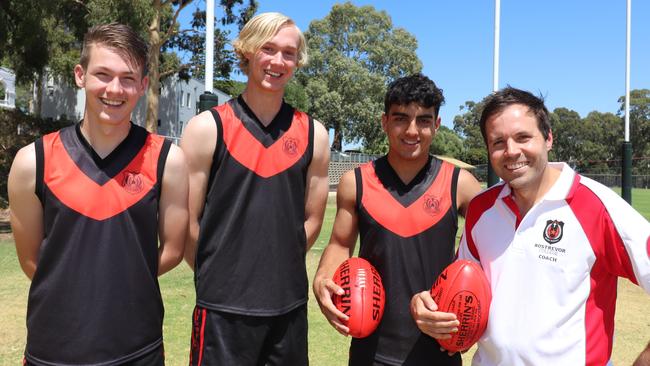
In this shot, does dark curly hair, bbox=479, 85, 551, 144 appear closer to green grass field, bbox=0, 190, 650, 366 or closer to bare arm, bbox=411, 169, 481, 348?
bare arm, bbox=411, 169, 481, 348

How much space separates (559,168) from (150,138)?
6.18 ft

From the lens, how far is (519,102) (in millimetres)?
2447

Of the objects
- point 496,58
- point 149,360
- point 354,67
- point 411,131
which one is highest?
point 354,67

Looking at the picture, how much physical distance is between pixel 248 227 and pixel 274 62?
87 cm

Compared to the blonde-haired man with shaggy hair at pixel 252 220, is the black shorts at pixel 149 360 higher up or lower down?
lower down

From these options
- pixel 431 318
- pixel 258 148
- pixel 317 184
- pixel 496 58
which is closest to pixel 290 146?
pixel 258 148

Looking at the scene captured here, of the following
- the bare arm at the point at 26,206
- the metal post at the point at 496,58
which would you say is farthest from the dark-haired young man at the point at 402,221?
the metal post at the point at 496,58

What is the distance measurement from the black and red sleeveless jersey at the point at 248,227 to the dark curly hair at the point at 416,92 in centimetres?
69

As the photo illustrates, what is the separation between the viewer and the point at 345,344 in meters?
5.12

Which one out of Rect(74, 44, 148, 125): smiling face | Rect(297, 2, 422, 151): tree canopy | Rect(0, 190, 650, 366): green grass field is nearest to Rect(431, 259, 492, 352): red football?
Rect(74, 44, 148, 125): smiling face

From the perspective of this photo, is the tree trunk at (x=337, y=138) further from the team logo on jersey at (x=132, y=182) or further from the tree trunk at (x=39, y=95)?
the team logo on jersey at (x=132, y=182)

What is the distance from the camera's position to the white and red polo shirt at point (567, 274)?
2.24 metres

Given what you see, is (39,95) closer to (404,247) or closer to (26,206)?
(26,206)

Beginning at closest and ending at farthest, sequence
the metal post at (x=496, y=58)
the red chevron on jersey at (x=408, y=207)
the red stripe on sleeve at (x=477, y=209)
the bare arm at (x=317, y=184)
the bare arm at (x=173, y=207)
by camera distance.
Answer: the bare arm at (x=173, y=207)
the red stripe on sleeve at (x=477, y=209)
the red chevron on jersey at (x=408, y=207)
the bare arm at (x=317, y=184)
the metal post at (x=496, y=58)
